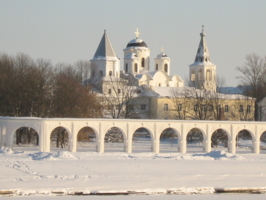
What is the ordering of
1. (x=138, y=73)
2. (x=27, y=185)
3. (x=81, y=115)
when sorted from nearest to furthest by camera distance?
(x=27, y=185), (x=81, y=115), (x=138, y=73)

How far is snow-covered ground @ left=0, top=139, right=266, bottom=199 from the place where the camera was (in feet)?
92.9

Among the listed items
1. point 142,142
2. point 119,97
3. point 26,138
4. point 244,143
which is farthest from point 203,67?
point 26,138

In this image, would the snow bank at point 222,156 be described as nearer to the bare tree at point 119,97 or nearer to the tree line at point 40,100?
the tree line at point 40,100

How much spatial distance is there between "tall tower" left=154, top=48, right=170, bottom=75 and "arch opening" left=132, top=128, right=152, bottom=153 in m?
17.6

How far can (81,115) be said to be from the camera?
4900cm

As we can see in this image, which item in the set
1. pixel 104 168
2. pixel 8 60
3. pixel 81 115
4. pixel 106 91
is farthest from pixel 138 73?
pixel 104 168

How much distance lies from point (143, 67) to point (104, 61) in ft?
33.6

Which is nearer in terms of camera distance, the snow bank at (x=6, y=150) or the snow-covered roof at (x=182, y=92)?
the snow bank at (x=6, y=150)

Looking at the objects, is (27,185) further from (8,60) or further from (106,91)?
Answer: (106,91)

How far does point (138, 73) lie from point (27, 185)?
166ft

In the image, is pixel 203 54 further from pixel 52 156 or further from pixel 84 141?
pixel 52 156

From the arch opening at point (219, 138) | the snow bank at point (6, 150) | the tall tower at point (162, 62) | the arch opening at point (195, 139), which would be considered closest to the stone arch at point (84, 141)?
the arch opening at point (195, 139)

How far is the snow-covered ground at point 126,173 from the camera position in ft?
92.9

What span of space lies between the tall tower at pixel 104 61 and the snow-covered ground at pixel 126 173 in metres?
33.5
